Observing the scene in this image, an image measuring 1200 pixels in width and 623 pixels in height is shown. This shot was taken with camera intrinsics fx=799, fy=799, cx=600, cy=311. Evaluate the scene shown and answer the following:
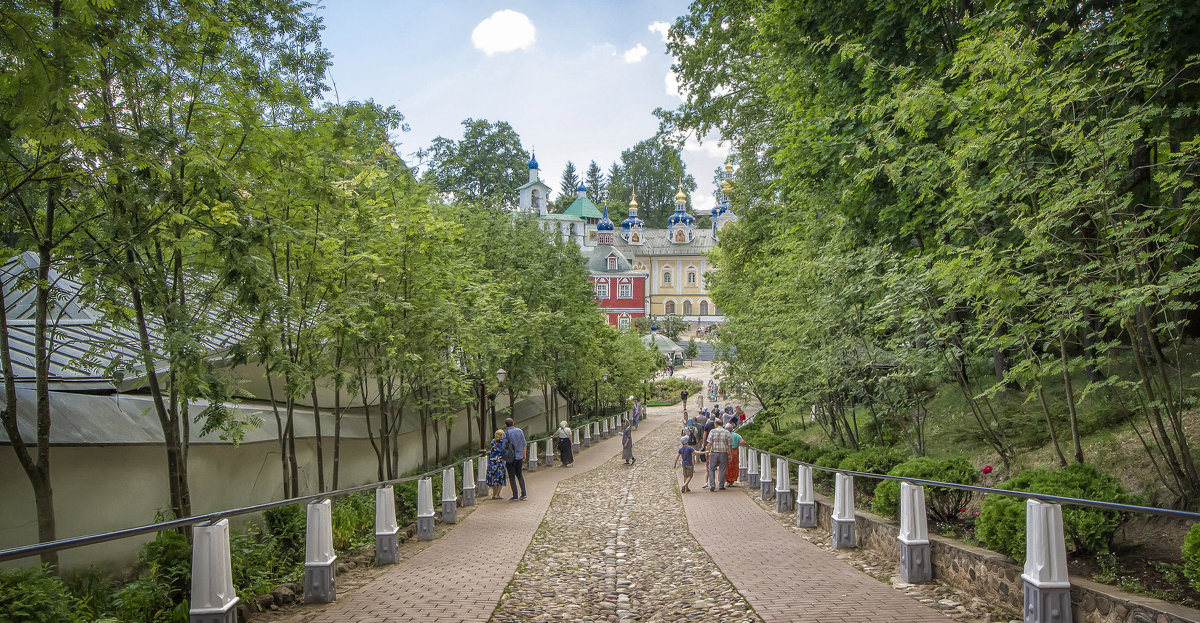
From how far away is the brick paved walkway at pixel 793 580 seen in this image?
6.25 m

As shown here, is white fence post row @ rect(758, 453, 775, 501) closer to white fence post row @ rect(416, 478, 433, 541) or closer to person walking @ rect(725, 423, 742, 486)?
person walking @ rect(725, 423, 742, 486)

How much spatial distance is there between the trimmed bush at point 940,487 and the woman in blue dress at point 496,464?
8.69 metres

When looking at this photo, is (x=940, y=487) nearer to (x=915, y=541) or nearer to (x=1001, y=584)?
(x=915, y=541)

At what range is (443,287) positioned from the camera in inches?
534

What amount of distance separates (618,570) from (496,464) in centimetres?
696

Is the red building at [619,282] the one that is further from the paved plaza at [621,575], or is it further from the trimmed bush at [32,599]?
the trimmed bush at [32,599]

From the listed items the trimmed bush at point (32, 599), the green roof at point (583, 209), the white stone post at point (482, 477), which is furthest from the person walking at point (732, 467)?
the green roof at point (583, 209)

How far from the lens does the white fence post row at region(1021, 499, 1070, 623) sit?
527cm

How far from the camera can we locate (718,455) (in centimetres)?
1719

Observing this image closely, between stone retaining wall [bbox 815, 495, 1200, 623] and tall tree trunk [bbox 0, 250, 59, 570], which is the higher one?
tall tree trunk [bbox 0, 250, 59, 570]

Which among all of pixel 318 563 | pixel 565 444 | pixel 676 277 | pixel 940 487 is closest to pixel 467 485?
pixel 318 563

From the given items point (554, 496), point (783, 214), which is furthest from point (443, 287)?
point (783, 214)

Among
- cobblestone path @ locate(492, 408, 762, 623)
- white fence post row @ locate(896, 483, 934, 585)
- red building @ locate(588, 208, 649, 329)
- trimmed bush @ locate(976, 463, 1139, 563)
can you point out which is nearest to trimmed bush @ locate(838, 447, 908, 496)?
cobblestone path @ locate(492, 408, 762, 623)

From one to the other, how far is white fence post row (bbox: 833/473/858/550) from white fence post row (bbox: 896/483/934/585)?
1.91 meters
